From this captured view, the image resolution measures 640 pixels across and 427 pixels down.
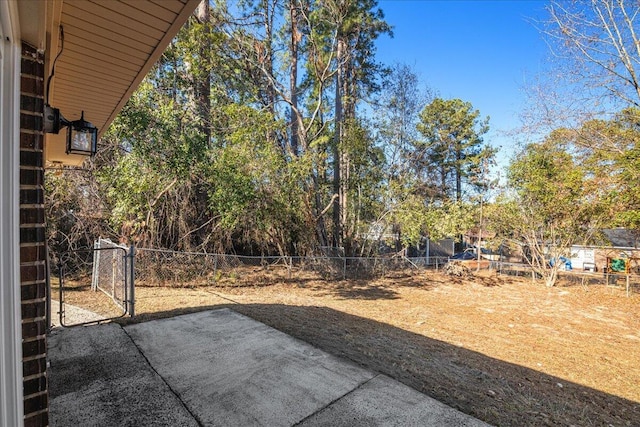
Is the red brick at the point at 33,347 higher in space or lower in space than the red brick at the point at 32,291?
lower

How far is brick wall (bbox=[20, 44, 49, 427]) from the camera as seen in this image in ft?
4.73

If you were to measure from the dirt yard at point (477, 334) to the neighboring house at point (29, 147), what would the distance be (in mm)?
2892

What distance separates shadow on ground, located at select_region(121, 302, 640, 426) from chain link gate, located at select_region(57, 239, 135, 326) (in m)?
0.76

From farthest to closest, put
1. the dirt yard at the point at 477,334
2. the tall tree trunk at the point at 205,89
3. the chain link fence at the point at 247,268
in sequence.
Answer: the tall tree trunk at the point at 205,89, the chain link fence at the point at 247,268, the dirt yard at the point at 477,334

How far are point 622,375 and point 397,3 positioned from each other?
1168cm

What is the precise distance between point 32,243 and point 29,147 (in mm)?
469

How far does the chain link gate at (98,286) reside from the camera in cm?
468

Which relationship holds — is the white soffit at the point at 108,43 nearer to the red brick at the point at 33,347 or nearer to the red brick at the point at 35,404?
the red brick at the point at 33,347

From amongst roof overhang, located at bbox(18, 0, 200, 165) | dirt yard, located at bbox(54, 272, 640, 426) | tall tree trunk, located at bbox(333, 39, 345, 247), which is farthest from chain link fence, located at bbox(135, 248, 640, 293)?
roof overhang, located at bbox(18, 0, 200, 165)

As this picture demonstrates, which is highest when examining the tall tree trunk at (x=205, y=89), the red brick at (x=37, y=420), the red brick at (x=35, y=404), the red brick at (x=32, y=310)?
the tall tree trunk at (x=205, y=89)

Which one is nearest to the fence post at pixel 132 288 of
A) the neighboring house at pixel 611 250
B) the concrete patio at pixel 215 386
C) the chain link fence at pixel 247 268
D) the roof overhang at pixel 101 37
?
the concrete patio at pixel 215 386

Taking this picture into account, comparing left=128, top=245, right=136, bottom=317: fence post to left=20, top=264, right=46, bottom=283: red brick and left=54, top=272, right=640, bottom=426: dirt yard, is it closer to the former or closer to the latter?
left=54, top=272, right=640, bottom=426: dirt yard

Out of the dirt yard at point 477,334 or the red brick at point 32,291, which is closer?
the red brick at point 32,291

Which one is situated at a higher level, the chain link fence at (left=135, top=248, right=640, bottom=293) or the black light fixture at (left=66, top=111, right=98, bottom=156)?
the black light fixture at (left=66, top=111, right=98, bottom=156)
